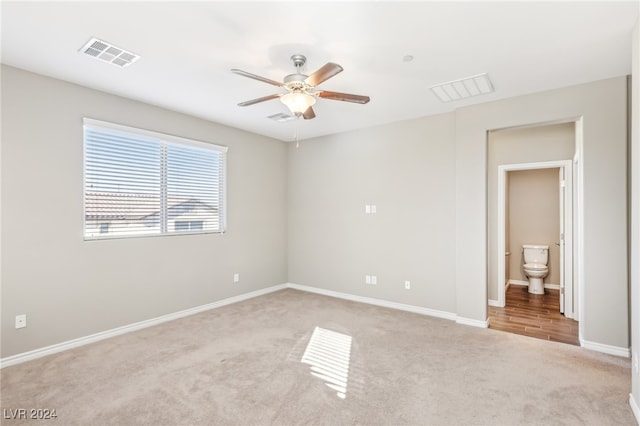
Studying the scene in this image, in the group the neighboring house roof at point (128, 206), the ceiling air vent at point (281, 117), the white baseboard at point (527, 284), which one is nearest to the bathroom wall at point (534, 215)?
the white baseboard at point (527, 284)

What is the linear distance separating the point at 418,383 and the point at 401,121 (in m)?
3.52

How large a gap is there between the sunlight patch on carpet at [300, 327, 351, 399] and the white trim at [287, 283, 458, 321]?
4.56ft

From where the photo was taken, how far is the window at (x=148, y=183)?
138 inches

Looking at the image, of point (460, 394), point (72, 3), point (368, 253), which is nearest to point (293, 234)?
point (368, 253)

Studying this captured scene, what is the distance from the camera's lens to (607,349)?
3.13 meters

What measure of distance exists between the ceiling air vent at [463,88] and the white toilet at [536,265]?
367 centimetres

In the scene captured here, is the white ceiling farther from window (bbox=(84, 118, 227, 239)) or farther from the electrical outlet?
the electrical outlet

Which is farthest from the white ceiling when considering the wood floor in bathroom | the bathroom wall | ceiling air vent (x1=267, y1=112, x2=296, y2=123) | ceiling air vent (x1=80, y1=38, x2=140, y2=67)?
the bathroom wall

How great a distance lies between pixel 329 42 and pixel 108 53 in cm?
191

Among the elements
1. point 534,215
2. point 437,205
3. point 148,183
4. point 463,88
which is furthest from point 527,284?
point 148,183

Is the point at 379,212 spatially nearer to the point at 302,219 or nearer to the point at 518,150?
the point at 302,219

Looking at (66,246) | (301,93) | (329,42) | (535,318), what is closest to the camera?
(329,42)

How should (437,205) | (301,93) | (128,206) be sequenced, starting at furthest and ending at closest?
(437,205), (128,206), (301,93)

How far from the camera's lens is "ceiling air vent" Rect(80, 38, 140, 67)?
254cm
